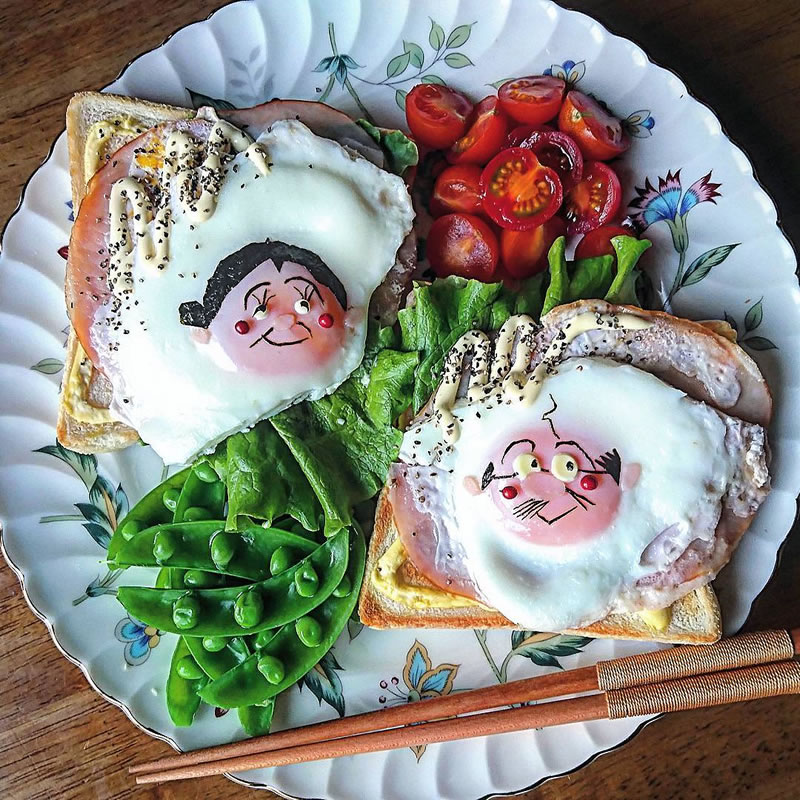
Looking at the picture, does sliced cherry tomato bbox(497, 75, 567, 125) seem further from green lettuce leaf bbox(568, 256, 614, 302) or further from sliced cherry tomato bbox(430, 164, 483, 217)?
green lettuce leaf bbox(568, 256, 614, 302)

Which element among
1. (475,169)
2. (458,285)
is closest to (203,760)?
(458,285)

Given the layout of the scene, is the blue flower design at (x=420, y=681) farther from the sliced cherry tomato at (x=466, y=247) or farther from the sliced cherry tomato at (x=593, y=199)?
the sliced cherry tomato at (x=593, y=199)

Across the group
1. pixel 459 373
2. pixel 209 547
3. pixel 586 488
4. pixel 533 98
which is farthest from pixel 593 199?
pixel 209 547

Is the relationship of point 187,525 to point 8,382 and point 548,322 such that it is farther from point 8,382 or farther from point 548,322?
point 548,322

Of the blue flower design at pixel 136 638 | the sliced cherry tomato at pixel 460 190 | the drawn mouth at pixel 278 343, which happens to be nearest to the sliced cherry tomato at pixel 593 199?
the sliced cherry tomato at pixel 460 190

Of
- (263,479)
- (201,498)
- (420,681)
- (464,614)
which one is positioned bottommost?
(420,681)

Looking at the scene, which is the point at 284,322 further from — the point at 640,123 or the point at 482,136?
the point at 640,123

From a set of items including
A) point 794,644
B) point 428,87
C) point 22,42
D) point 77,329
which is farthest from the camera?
point 22,42

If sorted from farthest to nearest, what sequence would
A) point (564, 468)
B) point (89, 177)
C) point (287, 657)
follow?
point (89, 177) → point (287, 657) → point (564, 468)
